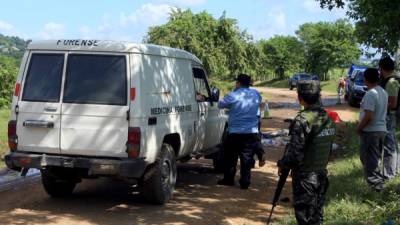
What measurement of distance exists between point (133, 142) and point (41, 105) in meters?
1.37

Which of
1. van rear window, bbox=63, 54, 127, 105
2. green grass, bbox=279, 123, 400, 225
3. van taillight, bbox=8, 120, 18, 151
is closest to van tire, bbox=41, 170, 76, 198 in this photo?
van taillight, bbox=8, 120, 18, 151

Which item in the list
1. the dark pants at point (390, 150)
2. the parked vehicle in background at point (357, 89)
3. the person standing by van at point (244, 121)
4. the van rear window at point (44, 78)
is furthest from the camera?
the parked vehicle in background at point (357, 89)

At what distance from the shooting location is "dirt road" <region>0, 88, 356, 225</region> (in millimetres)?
7355

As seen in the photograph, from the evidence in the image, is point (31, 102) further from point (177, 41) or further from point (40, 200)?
point (177, 41)

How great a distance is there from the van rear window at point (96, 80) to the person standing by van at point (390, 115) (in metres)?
3.53

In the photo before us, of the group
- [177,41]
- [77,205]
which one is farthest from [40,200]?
[177,41]

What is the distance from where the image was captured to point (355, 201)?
739cm

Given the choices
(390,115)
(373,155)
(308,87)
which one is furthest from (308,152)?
(390,115)

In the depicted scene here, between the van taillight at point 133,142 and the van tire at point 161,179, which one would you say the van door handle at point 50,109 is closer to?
the van taillight at point 133,142

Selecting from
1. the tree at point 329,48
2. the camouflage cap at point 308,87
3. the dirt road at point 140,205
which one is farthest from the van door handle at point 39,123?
the tree at point 329,48

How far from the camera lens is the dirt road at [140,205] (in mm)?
7355

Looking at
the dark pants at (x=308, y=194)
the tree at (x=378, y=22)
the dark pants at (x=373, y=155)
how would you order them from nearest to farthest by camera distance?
the dark pants at (x=308, y=194)
the dark pants at (x=373, y=155)
the tree at (x=378, y=22)

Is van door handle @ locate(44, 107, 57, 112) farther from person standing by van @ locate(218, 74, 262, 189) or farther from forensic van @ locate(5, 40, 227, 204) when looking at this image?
person standing by van @ locate(218, 74, 262, 189)

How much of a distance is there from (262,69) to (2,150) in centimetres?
3331
